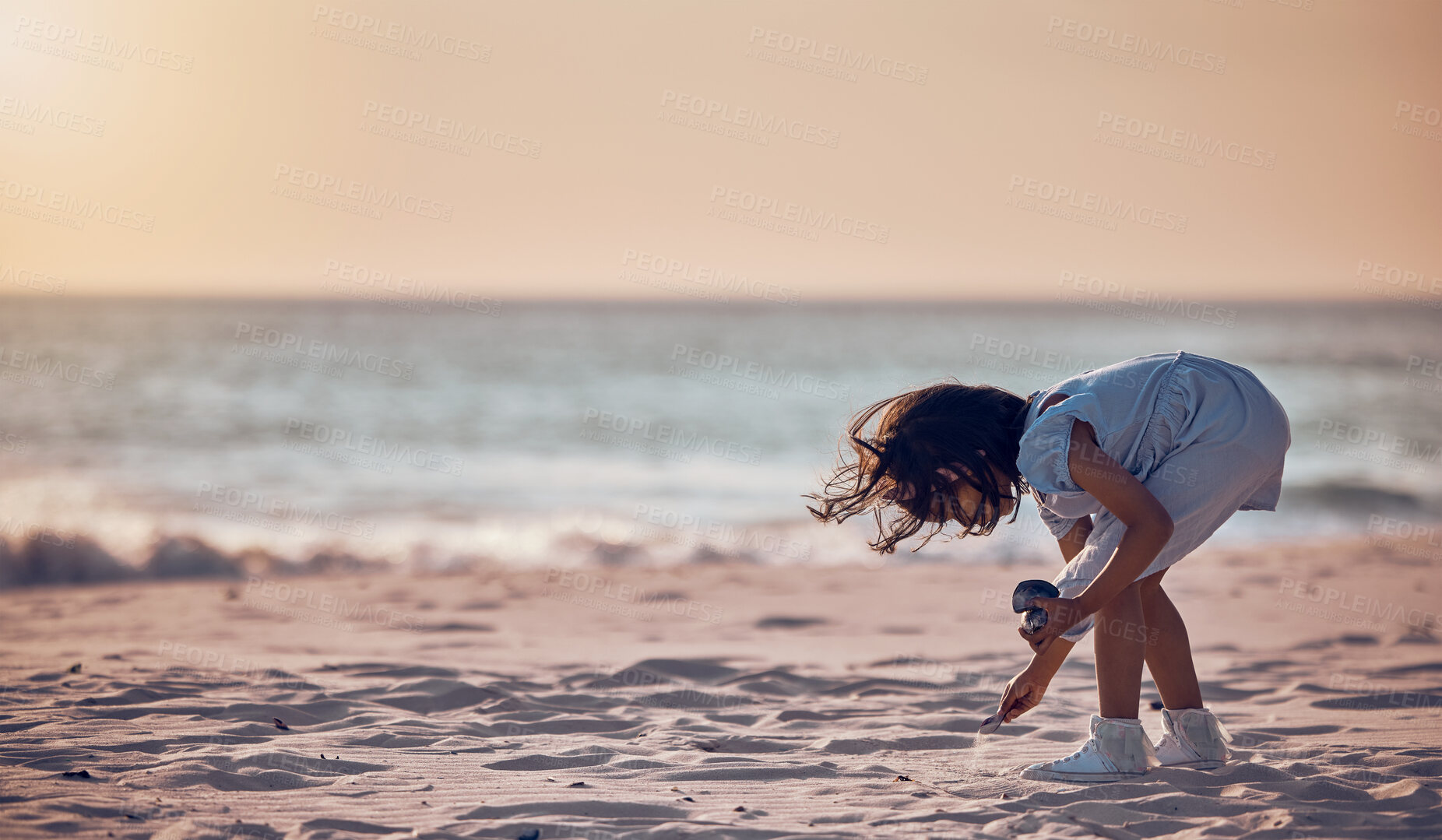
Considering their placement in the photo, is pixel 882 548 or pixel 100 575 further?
pixel 100 575

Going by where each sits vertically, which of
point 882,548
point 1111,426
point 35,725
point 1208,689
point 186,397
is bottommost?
point 1208,689

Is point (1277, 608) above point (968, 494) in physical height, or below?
below

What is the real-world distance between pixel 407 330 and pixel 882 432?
46186mm

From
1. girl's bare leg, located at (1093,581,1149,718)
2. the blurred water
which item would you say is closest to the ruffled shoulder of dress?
girl's bare leg, located at (1093,581,1149,718)

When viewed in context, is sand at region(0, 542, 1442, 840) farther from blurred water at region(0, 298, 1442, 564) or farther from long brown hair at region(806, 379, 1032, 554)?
blurred water at region(0, 298, 1442, 564)

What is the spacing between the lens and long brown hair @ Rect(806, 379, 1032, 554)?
2.57 metres

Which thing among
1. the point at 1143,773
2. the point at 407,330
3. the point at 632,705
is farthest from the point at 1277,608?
the point at 407,330

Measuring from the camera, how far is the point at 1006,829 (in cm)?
237

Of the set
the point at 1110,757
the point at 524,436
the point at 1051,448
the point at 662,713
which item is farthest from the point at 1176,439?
the point at 524,436

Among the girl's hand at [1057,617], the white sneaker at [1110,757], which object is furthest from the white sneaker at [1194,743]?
the girl's hand at [1057,617]

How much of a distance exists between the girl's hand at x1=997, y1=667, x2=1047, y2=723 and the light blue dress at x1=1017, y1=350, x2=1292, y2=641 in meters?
0.15

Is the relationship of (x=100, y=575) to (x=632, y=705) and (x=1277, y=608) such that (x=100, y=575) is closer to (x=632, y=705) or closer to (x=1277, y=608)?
(x=632, y=705)

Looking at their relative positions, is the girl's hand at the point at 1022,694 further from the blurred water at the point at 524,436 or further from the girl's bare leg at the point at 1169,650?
the blurred water at the point at 524,436

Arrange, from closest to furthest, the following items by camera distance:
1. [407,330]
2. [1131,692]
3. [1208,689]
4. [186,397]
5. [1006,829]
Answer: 1. [1006,829]
2. [1131,692]
3. [1208,689]
4. [186,397]
5. [407,330]
